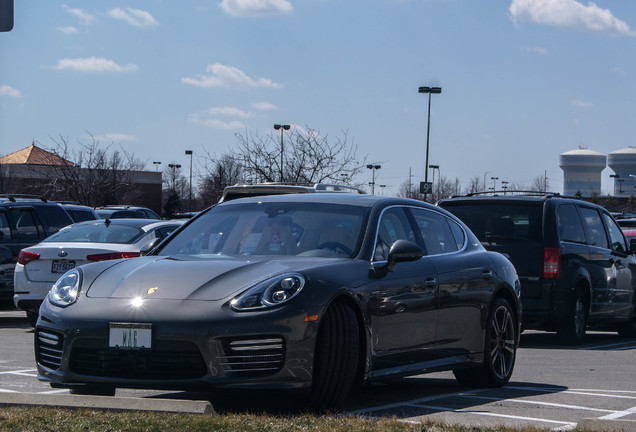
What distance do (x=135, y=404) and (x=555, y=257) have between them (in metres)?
7.90

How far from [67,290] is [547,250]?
740 centimetres

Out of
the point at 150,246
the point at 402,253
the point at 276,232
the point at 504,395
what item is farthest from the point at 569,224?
the point at 276,232

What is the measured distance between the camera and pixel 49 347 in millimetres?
6734

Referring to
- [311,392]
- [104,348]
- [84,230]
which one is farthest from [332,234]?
[84,230]

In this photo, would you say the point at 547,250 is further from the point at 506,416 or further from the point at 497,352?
the point at 506,416

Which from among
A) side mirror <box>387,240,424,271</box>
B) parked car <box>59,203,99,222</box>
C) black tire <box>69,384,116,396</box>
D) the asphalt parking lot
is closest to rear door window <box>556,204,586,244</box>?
the asphalt parking lot

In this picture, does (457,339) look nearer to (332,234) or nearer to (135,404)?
(332,234)

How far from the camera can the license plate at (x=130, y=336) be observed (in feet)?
20.6

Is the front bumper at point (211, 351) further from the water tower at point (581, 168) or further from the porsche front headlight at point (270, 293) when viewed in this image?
the water tower at point (581, 168)

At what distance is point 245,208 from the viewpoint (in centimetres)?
796

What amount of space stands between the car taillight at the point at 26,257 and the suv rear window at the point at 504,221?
227 inches

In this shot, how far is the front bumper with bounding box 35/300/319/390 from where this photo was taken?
6207 mm

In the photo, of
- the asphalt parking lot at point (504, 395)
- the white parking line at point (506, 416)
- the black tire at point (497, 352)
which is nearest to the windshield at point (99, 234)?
the asphalt parking lot at point (504, 395)

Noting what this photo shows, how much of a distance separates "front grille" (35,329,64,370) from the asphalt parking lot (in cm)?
22
